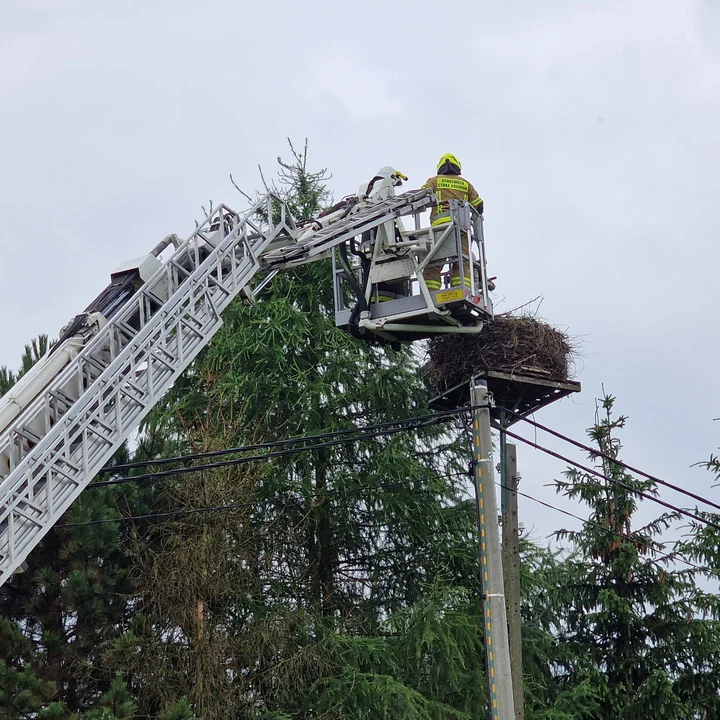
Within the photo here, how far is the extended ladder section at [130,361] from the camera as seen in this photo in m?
9.57

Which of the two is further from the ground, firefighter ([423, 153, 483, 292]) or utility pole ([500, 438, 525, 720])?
firefighter ([423, 153, 483, 292])

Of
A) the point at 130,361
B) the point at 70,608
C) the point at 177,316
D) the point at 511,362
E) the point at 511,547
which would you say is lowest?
the point at 70,608

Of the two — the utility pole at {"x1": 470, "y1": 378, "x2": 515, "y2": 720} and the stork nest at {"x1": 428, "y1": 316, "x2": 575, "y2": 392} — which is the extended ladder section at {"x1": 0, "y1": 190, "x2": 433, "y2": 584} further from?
the stork nest at {"x1": 428, "y1": 316, "x2": 575, "y2": 392}

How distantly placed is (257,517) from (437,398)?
3.33 metres

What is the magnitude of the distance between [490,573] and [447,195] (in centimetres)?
490

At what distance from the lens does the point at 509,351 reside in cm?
1603

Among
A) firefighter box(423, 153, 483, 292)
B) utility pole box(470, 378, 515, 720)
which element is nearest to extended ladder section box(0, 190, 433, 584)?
firefighter box(423, 153, 483, 292)

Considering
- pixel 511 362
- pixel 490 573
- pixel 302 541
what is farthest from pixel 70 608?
pixel 511 362

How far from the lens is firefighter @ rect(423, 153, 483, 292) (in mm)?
12953

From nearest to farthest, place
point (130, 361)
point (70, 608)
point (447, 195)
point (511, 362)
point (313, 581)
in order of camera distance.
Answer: point (130, 361)
point (447, 195)
point (70, 608)
point (511, 362)
point (313, 581)

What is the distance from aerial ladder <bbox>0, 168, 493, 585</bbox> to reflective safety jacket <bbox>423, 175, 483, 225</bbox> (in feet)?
0.46

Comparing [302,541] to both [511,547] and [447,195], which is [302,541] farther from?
[447,195]

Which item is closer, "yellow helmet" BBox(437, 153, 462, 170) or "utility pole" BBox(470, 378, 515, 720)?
"utility pole" BBox(470, 378, 515, 720)

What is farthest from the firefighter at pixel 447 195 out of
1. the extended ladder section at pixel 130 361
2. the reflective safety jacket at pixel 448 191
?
the extended ladder section at pixel 130 361
